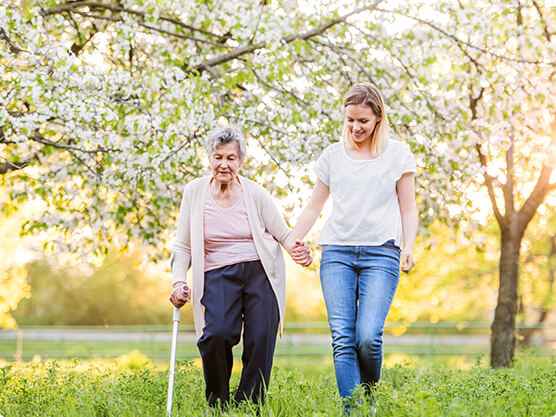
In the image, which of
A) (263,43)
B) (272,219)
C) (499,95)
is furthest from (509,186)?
(272,219)

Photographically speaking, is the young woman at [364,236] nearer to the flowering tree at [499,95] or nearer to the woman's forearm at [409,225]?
the woman's forearm at [409,225]

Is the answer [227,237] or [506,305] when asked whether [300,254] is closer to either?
[227,237]

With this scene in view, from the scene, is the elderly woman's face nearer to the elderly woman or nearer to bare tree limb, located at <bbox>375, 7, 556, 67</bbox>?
the elderly woman

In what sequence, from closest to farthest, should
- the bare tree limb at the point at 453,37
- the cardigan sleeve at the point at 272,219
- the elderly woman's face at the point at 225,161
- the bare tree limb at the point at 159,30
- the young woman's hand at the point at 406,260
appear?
the young woman's hand at the point at 406,260 → the elderly woman's face at the point at 225,161 → the cardigan sleeve at the point at 272,219 → the bare tree limb at the point at 159,30 → the bare tree limb at the point at 453,37

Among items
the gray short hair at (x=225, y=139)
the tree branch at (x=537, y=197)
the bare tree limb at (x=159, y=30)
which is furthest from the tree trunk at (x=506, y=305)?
the gray short hair at (x=225, y=139)

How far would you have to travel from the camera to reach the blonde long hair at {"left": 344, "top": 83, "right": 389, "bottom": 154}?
17.3ft

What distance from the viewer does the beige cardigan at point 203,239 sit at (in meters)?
5.63

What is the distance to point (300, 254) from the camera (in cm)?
553

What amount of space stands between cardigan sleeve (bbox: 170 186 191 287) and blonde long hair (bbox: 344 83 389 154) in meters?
1.03

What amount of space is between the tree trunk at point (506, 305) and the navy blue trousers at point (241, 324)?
578 cm

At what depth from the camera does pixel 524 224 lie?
10.9m

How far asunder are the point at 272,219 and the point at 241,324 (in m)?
0.63

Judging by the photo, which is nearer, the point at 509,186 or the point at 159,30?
the point at 159,30

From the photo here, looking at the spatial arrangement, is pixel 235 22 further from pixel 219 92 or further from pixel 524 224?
pixel 524 224
